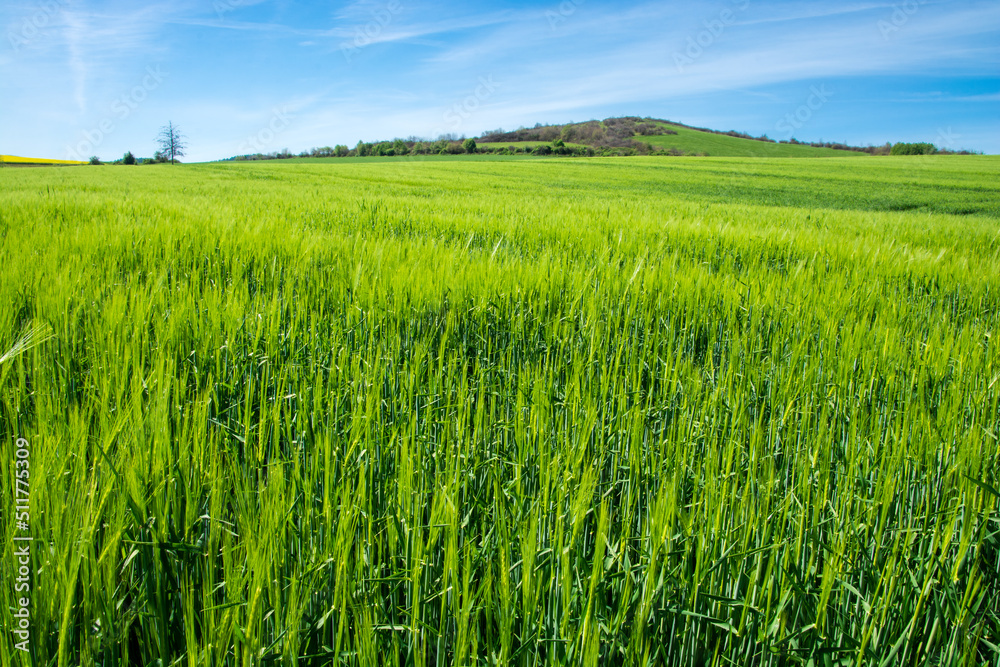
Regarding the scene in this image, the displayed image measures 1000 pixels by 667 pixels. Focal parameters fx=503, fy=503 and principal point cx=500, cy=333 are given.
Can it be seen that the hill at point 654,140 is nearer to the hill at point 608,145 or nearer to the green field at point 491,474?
the hill at point 608,145

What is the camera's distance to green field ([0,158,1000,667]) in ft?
2.38

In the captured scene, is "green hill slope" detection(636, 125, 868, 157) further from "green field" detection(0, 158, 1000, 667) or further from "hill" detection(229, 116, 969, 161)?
"green field" detection(0, 158, 1000, 667)

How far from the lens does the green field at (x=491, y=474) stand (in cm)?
72

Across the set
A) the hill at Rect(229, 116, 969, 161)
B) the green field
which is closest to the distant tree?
the hill at Rect(229, 116, 969, 161)

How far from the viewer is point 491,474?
1.07 m

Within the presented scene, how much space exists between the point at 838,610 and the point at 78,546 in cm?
117

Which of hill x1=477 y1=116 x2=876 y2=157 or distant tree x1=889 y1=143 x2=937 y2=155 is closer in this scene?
hill x1=477 y1=116 x2=876 y2=157

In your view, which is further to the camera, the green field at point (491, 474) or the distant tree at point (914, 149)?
the distant tree at point (914, 149)

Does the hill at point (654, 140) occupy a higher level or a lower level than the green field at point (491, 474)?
higher

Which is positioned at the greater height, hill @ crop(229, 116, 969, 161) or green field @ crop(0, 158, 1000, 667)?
hill @ crop(229, 116, 969, 161)

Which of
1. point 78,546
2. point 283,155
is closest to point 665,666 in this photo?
point 78,546

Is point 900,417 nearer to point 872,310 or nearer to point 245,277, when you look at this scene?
point 872,310

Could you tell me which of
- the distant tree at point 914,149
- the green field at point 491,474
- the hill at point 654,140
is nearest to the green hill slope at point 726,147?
the hill at point 654,140

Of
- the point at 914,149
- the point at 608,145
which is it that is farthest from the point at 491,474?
the point at 914,149
